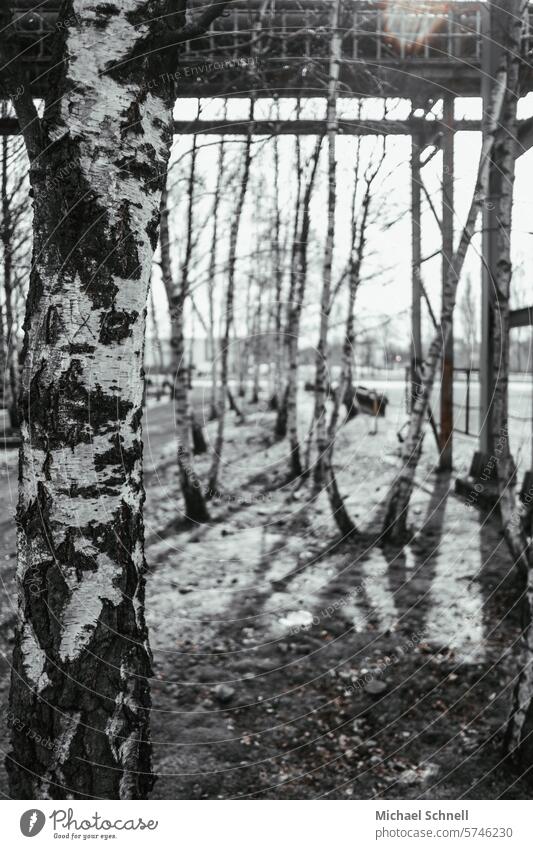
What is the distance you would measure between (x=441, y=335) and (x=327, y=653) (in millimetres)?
3394

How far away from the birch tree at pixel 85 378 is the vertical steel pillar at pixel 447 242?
466 cm

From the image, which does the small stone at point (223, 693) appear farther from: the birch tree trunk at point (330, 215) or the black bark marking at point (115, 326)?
the birch tree trunk at point (330, 215)

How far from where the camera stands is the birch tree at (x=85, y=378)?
2156 millimetres

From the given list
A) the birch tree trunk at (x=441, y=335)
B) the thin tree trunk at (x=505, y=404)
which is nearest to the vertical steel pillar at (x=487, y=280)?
the birch tree trunk at (x=441, y=335)

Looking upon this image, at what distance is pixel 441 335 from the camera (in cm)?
632

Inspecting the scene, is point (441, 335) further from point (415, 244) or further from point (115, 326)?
point (115, 326)

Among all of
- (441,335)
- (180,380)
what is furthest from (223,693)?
(180,380)

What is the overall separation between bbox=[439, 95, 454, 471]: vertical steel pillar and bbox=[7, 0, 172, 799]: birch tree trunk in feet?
15.4

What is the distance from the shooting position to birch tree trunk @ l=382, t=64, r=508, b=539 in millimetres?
4788

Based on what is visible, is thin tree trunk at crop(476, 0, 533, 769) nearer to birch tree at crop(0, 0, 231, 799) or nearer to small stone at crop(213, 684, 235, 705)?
small stone at crop(213, 684, 235, 705)

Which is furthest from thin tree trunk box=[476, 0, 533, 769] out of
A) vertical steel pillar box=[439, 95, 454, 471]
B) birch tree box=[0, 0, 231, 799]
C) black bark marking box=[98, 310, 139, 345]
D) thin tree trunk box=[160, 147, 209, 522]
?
thin tree trunk box=[160, 147, 209, 522]

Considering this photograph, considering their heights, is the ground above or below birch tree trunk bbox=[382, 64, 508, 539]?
below

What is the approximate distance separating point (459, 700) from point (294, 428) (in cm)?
773

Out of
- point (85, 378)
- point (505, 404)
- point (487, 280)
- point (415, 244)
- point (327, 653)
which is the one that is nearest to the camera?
point (85, 378)
